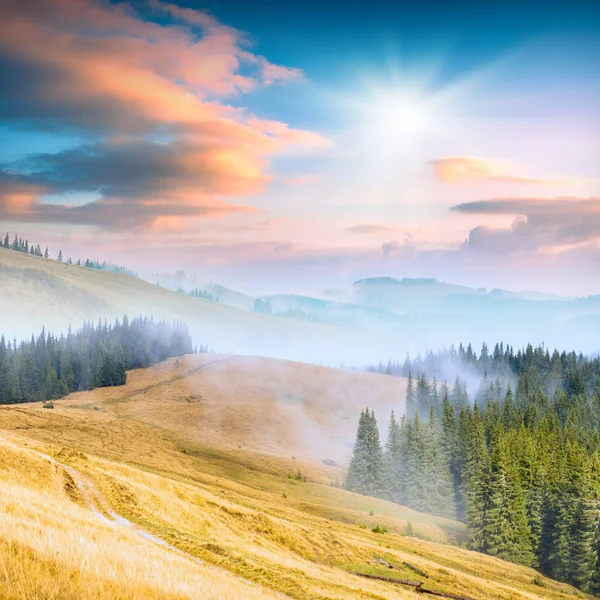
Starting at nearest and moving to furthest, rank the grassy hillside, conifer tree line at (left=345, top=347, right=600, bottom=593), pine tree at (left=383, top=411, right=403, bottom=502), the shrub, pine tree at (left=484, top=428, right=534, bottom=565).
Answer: the grassy hillside → the shrub → conifer tree line at (left=345, top=347, right=600, bottom=593) → pine tree at (left=484, top=428, right=534, bottom=565) → pine tree at (left=383, top=411, right=403, bottom=502)

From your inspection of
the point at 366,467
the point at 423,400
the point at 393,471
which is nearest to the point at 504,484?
the point at 393,471

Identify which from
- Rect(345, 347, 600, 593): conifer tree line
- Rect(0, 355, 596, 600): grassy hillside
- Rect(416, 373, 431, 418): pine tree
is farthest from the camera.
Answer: Rect(416, 373, 431, 418): pine tree

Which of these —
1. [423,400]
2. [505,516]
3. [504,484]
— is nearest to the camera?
[505,516]

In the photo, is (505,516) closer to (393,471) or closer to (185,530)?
(393,471)

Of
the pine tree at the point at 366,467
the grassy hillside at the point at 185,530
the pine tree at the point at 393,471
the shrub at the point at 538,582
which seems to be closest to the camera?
the grassy hillside at the point at 185,530

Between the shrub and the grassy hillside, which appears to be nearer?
the grassy hillside

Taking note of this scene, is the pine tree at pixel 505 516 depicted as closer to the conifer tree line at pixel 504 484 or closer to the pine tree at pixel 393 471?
the conifer tree line at pixel 504 484

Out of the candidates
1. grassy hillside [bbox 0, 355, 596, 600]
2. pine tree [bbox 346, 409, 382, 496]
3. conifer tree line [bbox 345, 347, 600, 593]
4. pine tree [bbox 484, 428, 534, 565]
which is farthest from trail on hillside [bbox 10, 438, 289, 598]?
pine tree [bbox 346, 409, 382, 496]

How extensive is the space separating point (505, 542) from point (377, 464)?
120 feet

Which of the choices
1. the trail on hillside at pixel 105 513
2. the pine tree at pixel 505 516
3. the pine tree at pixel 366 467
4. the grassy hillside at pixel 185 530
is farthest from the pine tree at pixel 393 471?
the trail on hillside at pixel 105 513

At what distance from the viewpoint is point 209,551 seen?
2706 cm

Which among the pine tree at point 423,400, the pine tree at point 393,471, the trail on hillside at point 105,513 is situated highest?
the trail on hillside at point 105,513

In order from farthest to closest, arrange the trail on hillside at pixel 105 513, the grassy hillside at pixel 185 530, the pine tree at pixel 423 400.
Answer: the pine tree at pixel 423 400
the trail on hillside at pixel 105 513
the grassy hillside at pixel 185 530

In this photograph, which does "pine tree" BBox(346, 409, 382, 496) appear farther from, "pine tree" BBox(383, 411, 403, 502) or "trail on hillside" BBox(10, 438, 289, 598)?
"trail on hillside" BBox(10, 438, 289, 598)
